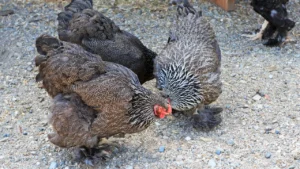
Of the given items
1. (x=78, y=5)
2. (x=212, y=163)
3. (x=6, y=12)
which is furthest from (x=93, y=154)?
(x=6, y=12)

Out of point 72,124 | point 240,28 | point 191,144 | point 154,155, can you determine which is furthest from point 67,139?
point 240,28

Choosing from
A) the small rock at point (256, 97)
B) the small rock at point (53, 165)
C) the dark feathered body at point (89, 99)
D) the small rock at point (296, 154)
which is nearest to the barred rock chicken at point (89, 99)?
the dark feathered body at point (89, 99)

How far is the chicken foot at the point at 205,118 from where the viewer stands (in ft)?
16.4

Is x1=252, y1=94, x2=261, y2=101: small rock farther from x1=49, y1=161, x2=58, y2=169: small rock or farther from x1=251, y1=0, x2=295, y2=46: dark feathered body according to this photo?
x1=49, y1=161, x2=58, y2=169: small rock

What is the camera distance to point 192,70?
4.82m

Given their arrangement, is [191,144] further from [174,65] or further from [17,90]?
[17,90]

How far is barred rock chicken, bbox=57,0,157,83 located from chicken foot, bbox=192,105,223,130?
2.52 ft

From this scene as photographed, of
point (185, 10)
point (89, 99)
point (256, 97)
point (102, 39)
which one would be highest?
point (185, 10)

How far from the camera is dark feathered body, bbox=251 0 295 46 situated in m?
6.54

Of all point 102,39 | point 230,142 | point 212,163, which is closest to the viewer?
point 212,163

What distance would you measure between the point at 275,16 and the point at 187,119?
2.29m

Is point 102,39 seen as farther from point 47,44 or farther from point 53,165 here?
point 53,165

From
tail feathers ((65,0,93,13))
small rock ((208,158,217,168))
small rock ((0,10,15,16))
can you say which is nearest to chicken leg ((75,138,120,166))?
small rock ((208,158,217,168))

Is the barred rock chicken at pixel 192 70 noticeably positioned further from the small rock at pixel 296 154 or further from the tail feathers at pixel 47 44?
the tail feathers at pixel 47 44
